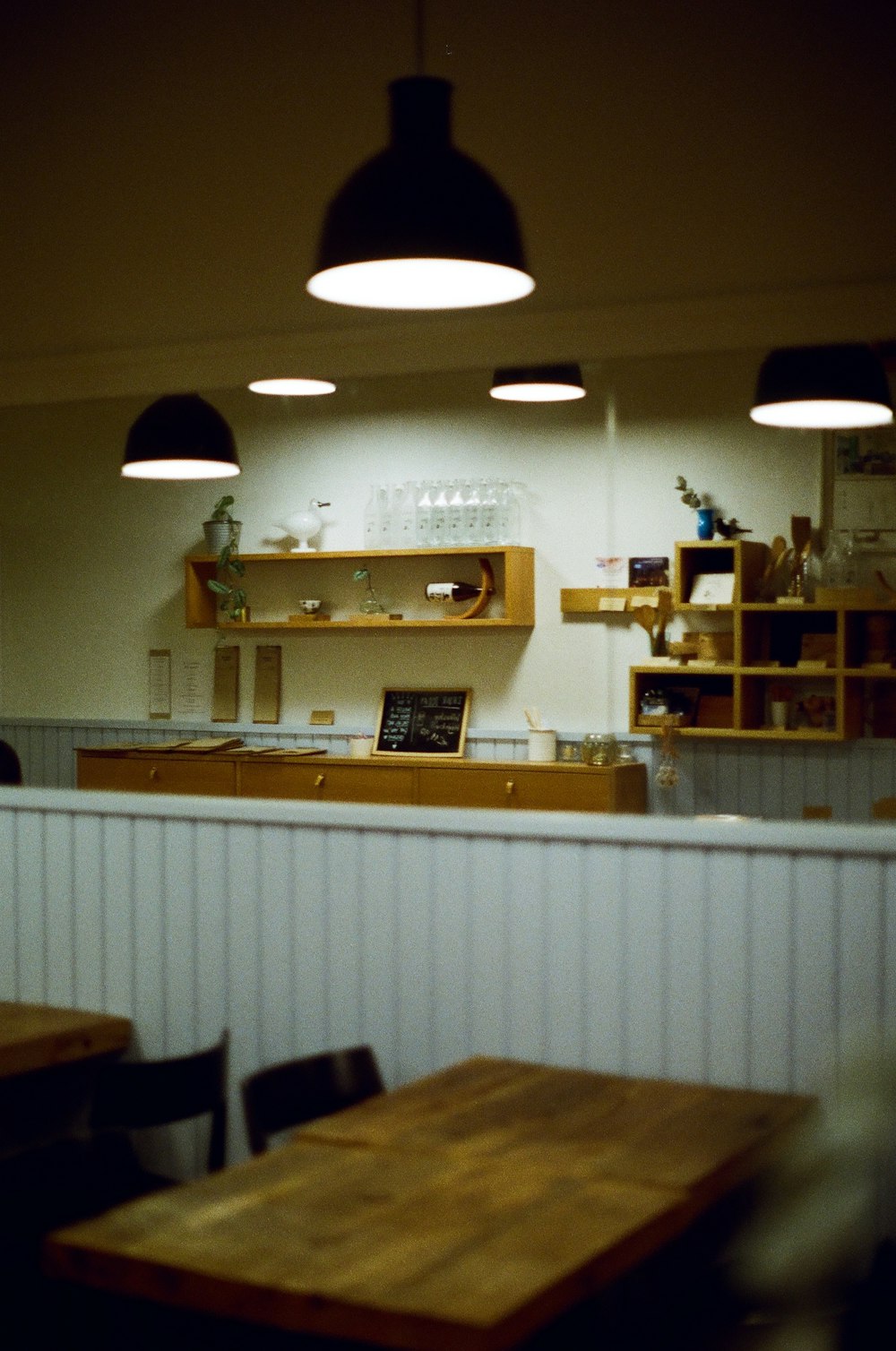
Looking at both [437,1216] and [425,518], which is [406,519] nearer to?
[425,518]

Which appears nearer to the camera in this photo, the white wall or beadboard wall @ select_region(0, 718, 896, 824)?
beadboard wall @ select_region(0, 718, 896, 824)

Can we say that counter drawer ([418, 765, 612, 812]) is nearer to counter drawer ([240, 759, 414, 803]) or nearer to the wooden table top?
counter drawer ([240, 759, 414, 803])

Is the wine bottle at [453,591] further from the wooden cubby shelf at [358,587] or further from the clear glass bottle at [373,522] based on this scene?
the clear glass bottle at [373,522]

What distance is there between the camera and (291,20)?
3.31 meters

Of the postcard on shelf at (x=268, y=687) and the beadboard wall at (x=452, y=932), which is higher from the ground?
the postcard on shelf at (x=268, y=687)

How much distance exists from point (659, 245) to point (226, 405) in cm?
514

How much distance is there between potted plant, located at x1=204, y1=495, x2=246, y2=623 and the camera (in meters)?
8.18

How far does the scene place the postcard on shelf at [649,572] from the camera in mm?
7305

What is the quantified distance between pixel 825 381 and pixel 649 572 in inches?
121

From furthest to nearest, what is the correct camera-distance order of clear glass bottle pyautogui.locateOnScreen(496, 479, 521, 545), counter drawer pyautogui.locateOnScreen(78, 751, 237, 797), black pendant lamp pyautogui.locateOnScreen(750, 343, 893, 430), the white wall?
1. counter drawer pyautogui.locateOnScreen(78, 751, 237, 797)
2. clear glass bottle pyautogui.locateOnScreen(496, 479, 521, 545)
3. the white wall
4. black pendant lamp pyautogui.locateOnScreen(750, 343, 893, 430)

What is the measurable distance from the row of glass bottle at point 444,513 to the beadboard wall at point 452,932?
3.93 metres

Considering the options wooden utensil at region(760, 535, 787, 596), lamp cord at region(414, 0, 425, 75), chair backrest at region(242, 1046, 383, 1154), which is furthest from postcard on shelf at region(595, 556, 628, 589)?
chair backrest at region(242, 1046, 383, 1154)

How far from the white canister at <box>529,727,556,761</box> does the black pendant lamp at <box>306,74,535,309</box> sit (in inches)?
190

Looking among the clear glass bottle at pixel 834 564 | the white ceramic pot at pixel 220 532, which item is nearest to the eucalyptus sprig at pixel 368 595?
the white ceramic pot at pixel 220 532
